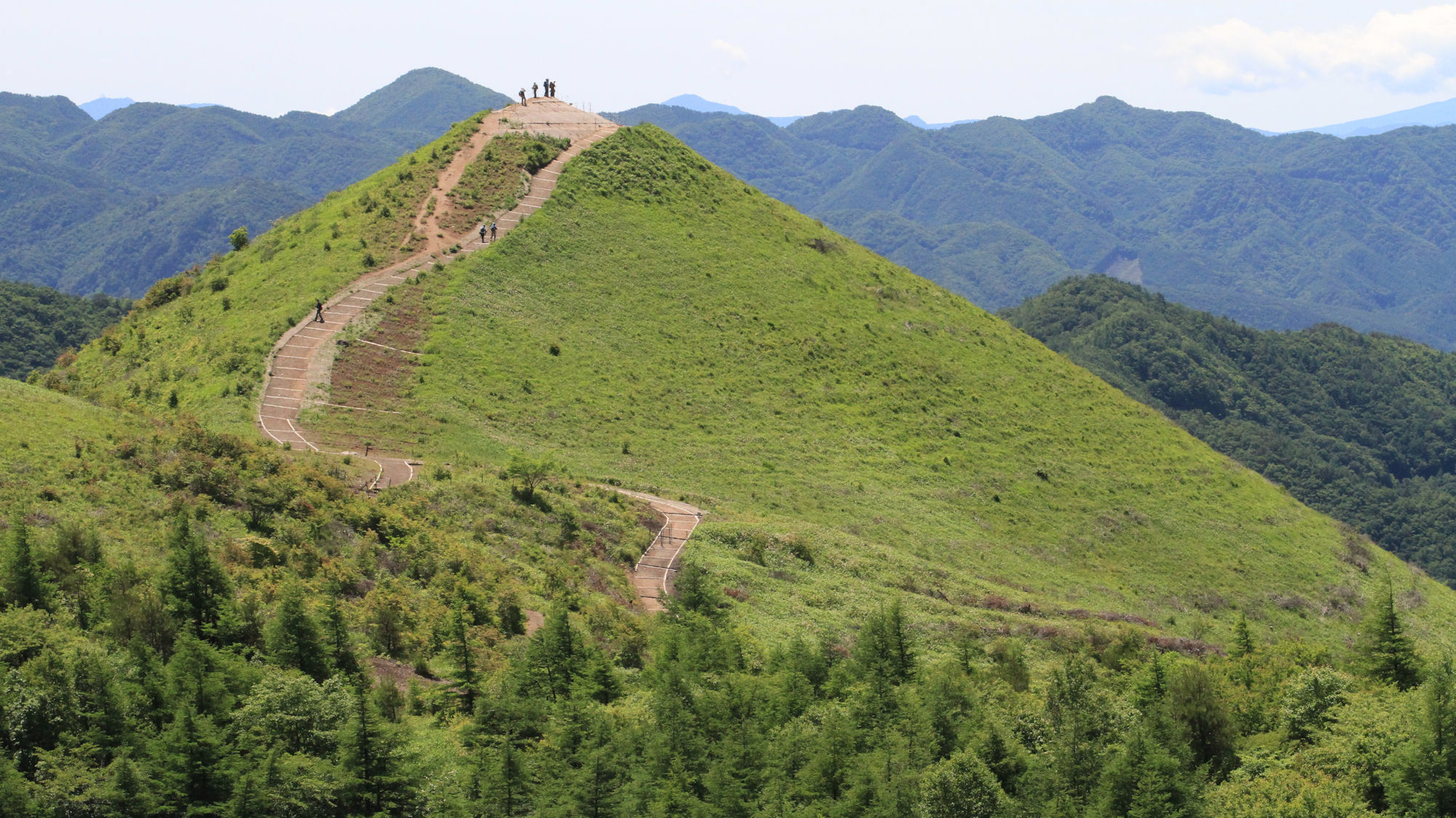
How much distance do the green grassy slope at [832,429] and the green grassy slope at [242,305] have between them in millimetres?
6513

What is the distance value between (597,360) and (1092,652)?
27130 millimetres

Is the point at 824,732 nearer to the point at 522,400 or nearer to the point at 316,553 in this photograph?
the point at 316,553

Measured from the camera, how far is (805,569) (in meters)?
36.1

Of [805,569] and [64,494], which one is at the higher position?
[64,494]

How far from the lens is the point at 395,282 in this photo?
2037 inches

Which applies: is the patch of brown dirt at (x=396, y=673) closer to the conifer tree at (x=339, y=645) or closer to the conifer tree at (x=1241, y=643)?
the conifer tree at (x=339, y=645)

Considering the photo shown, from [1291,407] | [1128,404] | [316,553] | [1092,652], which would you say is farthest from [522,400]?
[1291,407]

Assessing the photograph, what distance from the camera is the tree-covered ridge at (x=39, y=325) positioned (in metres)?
88.1

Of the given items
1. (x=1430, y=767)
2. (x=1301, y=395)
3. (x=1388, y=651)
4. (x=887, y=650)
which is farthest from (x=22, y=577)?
(x=1301, y=395)

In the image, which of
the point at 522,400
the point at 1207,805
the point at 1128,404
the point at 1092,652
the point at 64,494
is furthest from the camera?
the point at 1128,404

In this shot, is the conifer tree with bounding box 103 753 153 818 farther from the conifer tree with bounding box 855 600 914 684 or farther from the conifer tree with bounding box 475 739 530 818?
the conifer tree with bounding box 855 600 914 684

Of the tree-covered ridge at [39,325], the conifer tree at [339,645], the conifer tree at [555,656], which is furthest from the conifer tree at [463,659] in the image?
the tree-covered ridge at [39,325]

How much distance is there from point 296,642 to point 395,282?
114 ft

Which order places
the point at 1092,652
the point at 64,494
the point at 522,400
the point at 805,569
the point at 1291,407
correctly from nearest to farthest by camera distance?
the point at 64,494 → the point at 1092,652 → the point at 805,569 → the point at 522,400 → the point at 1291,407
